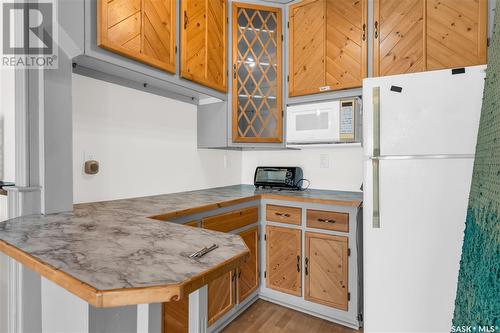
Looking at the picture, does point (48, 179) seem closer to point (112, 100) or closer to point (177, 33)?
point (112, 100)

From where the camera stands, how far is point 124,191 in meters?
1.96

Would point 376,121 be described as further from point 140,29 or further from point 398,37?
point 140,29

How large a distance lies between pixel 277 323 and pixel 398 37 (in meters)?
2.41

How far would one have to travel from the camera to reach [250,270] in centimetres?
223

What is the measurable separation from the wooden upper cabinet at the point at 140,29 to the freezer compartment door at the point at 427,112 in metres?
1.33

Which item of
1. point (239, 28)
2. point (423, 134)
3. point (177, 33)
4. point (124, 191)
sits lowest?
point (124, 191)

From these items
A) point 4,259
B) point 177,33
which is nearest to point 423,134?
point 177,33

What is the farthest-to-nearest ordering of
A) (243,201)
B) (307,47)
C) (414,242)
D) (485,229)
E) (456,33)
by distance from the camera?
(307,47) → (243,201) → (456,33) → (414,242) → (485,229)

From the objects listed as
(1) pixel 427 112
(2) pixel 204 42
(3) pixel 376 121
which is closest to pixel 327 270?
(3) pixel 376 121

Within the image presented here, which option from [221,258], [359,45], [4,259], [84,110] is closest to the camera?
[221,258]

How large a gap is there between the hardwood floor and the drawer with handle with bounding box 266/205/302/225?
2.47ft

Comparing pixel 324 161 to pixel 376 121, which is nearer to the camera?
pixel 376 121

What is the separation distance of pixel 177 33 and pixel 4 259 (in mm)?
1642

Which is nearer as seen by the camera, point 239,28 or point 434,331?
point 434,331
